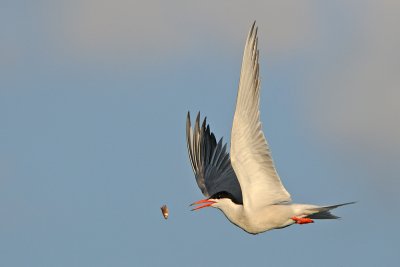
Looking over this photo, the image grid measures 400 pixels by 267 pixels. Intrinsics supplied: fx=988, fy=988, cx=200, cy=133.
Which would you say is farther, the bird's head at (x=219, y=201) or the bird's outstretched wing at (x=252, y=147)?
the bird's head at (x=219, y=201)

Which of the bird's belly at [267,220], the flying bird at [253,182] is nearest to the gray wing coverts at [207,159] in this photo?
the flying bird at [253,182]

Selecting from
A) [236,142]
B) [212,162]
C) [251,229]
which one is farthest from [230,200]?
[212,162]

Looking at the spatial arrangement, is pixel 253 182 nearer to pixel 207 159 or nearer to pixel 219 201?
pixel 219 201

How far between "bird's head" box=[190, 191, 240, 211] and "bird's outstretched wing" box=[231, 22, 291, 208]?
2.16ft

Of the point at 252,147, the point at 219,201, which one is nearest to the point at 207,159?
the point at 219,201

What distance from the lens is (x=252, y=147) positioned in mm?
14656

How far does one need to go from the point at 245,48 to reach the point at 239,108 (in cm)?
93

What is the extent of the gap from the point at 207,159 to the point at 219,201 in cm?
305

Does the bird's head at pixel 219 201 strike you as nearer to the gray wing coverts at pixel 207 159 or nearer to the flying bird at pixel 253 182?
the flying bird at pixel 253 182

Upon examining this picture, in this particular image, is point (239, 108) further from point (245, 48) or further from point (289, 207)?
point (289, 207)

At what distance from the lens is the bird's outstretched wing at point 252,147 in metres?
13.9

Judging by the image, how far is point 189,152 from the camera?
19.2 metres

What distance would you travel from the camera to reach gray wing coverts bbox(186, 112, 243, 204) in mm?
18250

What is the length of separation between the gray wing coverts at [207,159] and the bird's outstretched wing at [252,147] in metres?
2.80
